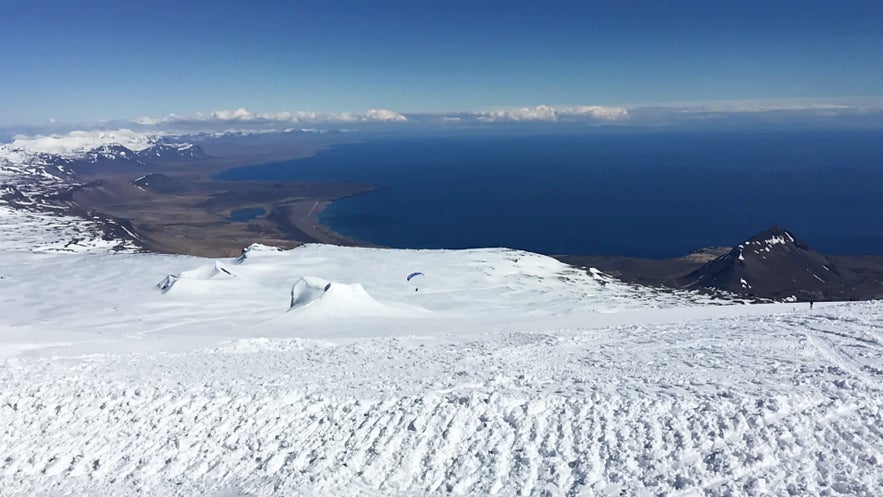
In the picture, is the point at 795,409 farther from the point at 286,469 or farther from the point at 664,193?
the point at 664,193

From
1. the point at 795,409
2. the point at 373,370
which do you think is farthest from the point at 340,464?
the point at 795,409

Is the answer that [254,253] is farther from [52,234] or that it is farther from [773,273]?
[52,234]

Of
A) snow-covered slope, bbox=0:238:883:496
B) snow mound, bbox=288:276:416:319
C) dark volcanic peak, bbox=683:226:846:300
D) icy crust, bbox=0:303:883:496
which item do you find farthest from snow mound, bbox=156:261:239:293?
dark volcanic peak, bbox=683:226:846:300

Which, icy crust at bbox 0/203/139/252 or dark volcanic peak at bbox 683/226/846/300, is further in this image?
icy crust at bbox 0/203/139/252

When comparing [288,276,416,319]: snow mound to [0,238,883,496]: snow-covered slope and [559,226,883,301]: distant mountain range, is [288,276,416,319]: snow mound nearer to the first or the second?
[0,238,883,496]: snow-covered slope

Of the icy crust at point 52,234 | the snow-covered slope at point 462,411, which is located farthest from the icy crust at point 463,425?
the icy crust at point 52,234

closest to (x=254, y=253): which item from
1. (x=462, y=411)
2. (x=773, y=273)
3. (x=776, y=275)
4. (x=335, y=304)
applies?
(x=335, y=304)
